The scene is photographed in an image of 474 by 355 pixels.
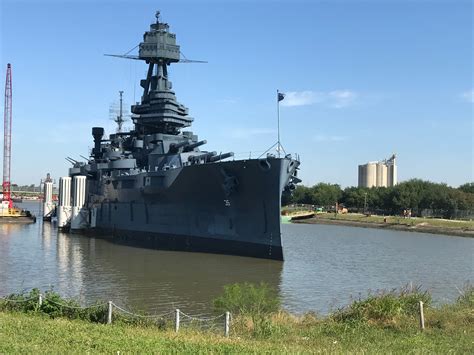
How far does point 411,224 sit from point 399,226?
147cm

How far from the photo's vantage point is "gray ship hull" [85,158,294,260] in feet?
85.6

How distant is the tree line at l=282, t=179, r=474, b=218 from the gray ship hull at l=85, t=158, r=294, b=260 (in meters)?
40.0

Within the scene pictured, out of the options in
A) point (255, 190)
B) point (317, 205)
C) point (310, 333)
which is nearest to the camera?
point (310, 333)

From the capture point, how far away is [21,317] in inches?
392

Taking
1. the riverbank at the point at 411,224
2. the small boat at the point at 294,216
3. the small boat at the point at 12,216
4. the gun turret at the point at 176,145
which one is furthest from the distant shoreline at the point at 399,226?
the small boat at the point at 12,216

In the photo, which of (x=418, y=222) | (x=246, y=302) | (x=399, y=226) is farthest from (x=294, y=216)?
(x=246, y=302)

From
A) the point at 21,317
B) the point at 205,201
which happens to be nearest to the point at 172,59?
the point at 205,201

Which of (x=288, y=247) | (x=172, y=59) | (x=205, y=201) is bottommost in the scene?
(x=288, y=247)

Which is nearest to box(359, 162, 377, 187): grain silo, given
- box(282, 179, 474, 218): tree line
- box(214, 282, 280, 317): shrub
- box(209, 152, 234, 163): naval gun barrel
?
box(282, 179, 474, 218): tree line

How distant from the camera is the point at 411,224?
62844mm

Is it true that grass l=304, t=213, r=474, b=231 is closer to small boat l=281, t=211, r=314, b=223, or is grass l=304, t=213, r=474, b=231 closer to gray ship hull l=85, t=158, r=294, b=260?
small boat l=281, t=211, r=314, b=223

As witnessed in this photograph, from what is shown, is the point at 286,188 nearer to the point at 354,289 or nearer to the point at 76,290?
the point at 354,289

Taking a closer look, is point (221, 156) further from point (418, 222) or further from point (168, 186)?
point (418, 222)

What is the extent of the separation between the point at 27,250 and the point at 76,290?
1407 cm
